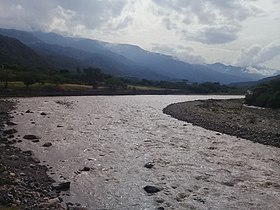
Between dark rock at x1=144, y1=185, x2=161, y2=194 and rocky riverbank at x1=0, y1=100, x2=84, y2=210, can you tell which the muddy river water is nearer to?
dark rock at x1=144, y1=185, x2=161, y2=194

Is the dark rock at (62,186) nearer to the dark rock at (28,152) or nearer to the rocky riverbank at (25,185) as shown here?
the rocky riverbank at (25,185)

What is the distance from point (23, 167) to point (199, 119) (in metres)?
30.1

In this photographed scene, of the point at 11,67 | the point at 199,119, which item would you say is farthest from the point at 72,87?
the point at 199,119

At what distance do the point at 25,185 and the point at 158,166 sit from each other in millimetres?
8113

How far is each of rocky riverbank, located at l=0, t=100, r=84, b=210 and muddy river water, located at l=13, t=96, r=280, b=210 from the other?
648mm

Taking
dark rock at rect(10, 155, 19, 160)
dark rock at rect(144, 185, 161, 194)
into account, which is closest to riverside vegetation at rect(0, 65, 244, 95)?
dark rock at rect(10, 155, 19, 160)

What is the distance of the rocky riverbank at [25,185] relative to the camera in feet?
42.0

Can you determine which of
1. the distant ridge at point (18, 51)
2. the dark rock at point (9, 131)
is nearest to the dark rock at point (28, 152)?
the dark rock at point (9, 131)

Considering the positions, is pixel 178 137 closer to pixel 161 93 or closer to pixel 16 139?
pixel 16 139

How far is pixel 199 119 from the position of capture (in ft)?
150

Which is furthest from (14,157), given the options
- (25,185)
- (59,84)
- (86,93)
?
(59,84)

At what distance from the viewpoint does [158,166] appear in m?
20.9

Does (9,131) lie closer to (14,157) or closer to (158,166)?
(14,157)

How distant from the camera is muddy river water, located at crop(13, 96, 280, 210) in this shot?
1533 centimetres
